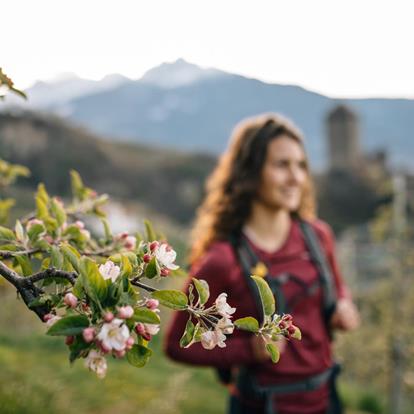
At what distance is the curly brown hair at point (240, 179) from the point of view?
2646mm

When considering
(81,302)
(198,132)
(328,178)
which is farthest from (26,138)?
(198,132)

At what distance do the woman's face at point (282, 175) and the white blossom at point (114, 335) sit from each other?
194 centimetres

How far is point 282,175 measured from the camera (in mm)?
2561

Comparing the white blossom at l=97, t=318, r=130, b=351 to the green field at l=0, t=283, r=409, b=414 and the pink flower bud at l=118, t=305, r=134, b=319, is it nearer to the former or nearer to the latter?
the pink flower bud at l=118, t=305, r=134, b=319

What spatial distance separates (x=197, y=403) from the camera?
15.9 ft

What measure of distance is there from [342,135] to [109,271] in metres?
30.4

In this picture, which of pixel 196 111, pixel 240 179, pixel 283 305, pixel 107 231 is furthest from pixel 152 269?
pixel 196 111

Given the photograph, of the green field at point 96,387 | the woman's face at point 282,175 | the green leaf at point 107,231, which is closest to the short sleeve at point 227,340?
the woman's face at point 282,175

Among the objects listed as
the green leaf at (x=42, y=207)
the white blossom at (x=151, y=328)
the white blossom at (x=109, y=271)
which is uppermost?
the white blossom at (x=109, y=271)

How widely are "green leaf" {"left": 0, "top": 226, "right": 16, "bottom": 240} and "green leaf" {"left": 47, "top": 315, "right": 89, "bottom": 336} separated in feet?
1.51

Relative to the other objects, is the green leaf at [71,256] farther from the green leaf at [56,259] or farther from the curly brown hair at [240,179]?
the curly brown hair at [240,179]

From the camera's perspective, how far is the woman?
2324mm

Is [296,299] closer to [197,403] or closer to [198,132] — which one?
[197,403]

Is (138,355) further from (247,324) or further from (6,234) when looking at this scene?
(6,234)
